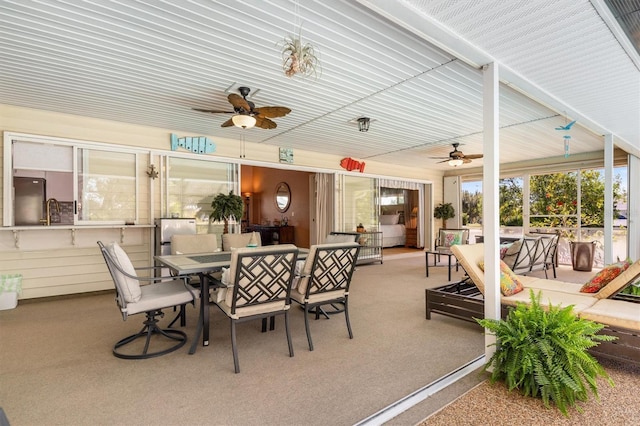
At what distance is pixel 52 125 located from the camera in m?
4.80

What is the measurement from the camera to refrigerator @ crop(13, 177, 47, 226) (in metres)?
4.87

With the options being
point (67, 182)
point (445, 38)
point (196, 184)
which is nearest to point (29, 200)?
point (67, 182)

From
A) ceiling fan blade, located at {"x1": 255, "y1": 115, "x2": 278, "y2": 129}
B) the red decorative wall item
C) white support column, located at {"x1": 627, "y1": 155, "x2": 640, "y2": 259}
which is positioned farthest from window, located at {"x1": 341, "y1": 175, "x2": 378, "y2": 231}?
white support column, located at {"x1": 627, "y1": 155, "x2": 640, "y2": 259}

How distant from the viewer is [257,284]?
267 centimetres

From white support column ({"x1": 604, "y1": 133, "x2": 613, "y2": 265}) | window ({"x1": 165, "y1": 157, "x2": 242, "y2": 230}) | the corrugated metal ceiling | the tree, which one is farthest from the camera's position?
the tree

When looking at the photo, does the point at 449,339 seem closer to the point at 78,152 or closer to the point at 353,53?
the point at 353,53

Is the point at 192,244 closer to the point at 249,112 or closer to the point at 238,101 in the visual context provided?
the point at 249,112

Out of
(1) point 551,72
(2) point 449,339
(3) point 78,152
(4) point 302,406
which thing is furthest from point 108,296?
(1) point 551,72

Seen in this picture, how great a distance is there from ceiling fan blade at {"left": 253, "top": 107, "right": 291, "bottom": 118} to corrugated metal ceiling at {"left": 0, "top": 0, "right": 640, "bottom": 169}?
335 millimetres

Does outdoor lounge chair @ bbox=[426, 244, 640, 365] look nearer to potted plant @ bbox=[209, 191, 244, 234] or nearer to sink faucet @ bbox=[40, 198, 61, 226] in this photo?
potted plant @ bbox=[209, 191, 244, 234]

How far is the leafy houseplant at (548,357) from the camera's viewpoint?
2080 mm

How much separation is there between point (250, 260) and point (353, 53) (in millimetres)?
2178

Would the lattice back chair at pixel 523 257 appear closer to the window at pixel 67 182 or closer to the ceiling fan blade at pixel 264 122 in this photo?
the ceiling fan blade at pixel 264 122

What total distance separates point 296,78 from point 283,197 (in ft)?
22.5
